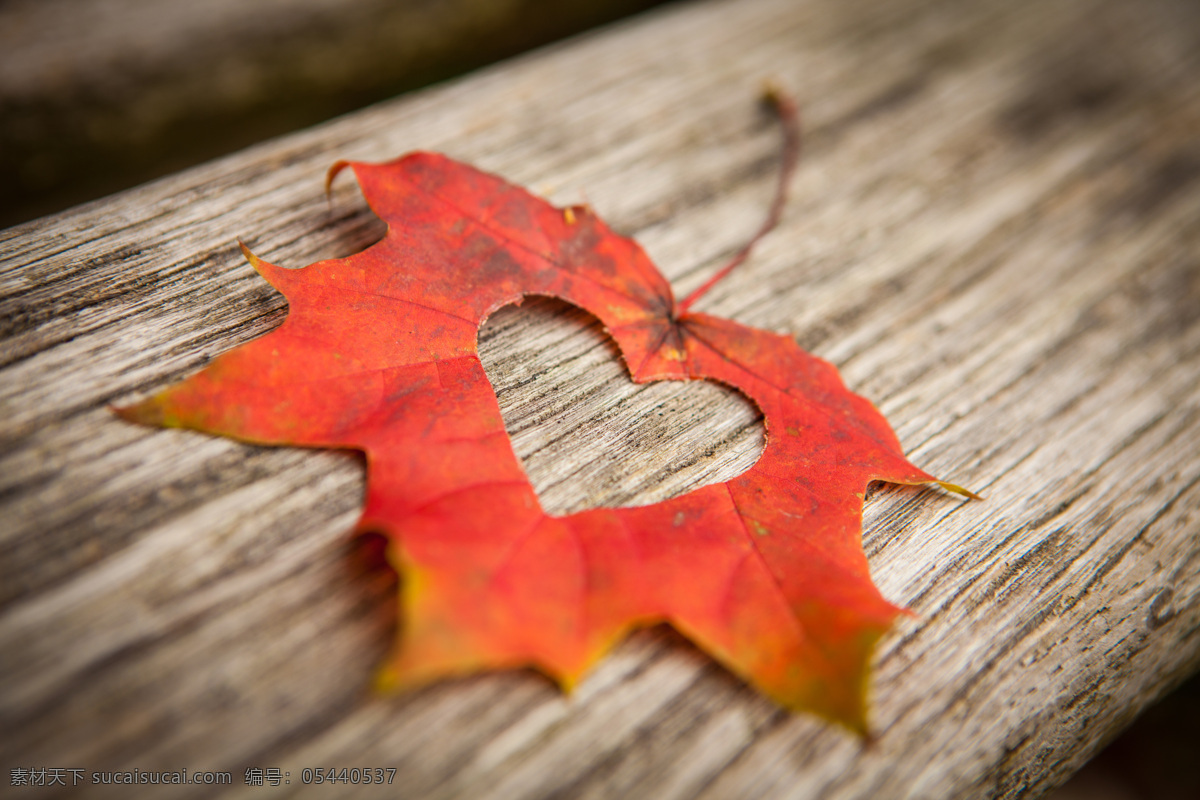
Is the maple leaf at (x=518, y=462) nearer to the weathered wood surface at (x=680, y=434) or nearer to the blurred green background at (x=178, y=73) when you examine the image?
the weathered wood surface at (x=680, y=434)

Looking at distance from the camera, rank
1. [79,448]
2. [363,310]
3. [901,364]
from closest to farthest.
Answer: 1. [79,448]
2. [363,310]
3. [901,364]

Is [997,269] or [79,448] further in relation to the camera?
[997,269]

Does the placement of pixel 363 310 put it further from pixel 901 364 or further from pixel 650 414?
pixel 901 364

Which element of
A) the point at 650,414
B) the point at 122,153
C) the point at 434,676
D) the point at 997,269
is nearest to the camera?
the point at 434,676

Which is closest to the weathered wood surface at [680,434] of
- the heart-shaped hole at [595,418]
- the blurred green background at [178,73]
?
the heart-shaped hole at [595,418]

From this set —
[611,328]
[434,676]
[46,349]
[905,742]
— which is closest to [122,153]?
[46,349]

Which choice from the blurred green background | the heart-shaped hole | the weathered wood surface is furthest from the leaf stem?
the blurred green background

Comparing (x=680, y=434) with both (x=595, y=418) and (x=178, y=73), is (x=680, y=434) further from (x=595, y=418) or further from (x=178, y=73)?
(x=178, y=73)
